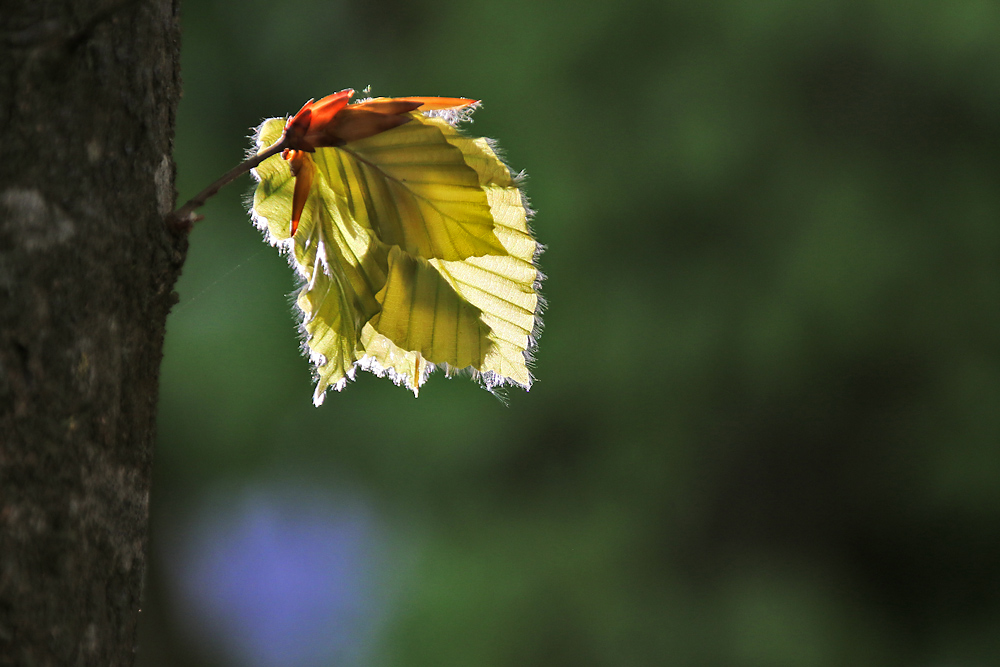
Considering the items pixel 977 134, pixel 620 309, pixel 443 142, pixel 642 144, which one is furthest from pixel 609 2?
pixel 443 142

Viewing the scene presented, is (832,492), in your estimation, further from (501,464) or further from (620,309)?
(501,464)

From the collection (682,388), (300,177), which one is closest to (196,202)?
(300,177)

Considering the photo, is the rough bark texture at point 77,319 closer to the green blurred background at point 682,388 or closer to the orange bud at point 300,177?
the orange bud at point 300,177

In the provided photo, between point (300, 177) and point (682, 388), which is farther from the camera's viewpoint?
point (682, 388)

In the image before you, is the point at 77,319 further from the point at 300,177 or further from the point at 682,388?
the point at 682,388

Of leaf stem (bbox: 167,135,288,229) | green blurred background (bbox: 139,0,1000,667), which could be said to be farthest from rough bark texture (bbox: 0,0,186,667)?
green blurred background (bbox: 139,0,1000,667)

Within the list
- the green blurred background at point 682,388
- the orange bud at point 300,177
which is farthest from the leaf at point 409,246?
the green blurred background at point 682,388

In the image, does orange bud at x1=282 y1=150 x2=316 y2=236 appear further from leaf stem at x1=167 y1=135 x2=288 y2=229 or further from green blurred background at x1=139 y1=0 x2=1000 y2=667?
green blurred background at x1=139 y1=0 x2=1000 y2=667
